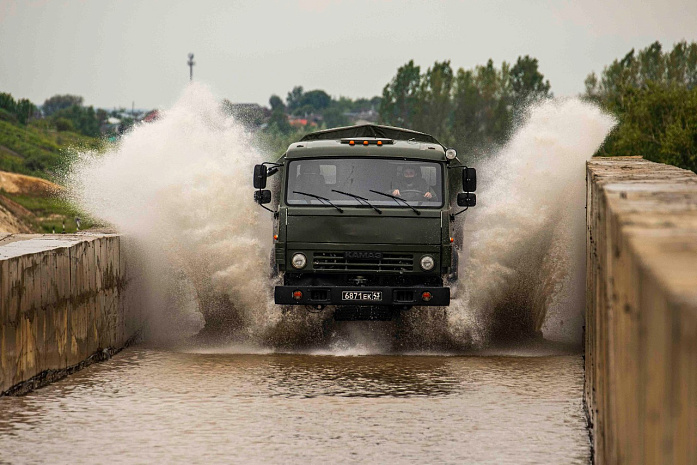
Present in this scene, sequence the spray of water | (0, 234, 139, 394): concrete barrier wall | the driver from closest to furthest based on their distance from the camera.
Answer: (0, 234, 139, 394): concrete barrier wall → the driver → the spray of water

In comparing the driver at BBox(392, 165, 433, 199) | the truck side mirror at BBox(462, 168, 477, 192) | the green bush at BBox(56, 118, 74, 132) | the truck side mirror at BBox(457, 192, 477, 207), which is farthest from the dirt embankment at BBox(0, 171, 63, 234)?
the green bush at BBox(56, 118, 74, 132)

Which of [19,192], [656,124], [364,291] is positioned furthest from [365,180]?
[656,124]

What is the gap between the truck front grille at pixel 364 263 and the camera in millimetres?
14703

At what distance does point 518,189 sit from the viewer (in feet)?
61.7

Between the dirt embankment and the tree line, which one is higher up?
the tree line

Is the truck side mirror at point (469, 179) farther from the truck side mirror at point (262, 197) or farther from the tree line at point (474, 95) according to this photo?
the tree line at point (474, 95)

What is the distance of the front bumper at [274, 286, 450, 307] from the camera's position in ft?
47.7

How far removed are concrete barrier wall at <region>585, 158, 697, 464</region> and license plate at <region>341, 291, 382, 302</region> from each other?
24.8 ft

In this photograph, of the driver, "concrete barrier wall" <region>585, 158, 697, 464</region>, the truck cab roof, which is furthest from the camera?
the truck cab roof

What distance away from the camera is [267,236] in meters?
18.0

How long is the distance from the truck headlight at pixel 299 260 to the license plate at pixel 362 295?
62 cm

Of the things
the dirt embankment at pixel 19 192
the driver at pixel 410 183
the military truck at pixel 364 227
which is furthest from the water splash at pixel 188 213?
the dirt embankment at pixel 19 192

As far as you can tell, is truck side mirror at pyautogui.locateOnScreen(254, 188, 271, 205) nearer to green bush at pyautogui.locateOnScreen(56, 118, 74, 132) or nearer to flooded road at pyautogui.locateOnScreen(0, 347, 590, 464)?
flooded road at pyautogui.locateOnScreen(0, 347, 590, 464)

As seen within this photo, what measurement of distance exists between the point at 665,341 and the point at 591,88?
99165 mm
